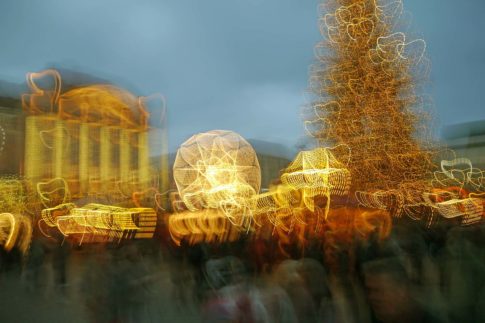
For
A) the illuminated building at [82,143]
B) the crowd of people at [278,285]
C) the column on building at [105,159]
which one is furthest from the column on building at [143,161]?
the crowd of people at [278,285]

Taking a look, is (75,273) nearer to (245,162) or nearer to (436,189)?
(245,162)

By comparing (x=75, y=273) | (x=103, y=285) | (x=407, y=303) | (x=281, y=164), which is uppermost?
(x=281, y=164)

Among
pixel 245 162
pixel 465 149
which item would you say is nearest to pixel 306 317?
pixel 245 162

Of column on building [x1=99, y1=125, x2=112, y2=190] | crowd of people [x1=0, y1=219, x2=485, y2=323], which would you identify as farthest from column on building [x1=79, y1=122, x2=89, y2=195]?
crowd of people [x1=0, y1=219, x2=485, y2=323]

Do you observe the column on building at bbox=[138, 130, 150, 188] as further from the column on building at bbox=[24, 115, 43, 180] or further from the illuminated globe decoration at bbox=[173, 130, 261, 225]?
the illuminated globe decoration at bbox=[173, 130, 261, 225]

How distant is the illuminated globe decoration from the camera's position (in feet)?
25.1

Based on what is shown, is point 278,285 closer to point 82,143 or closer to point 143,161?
point 143,161

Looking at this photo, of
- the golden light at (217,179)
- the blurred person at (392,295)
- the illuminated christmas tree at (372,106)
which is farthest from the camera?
the illuminated christmas tree at (372,106)

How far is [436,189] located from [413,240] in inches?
249

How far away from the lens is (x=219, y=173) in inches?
303

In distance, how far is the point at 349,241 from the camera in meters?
4.99

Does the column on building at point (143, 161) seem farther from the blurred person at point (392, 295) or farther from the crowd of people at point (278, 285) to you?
the blurred person at point (392, 295)

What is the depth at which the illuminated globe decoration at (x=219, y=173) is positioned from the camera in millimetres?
7656

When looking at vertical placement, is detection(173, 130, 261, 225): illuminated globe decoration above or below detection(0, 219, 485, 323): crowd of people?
above
